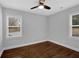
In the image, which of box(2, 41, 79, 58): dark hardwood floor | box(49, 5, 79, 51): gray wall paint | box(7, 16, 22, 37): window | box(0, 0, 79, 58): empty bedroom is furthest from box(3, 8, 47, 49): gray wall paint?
box(2, 41, 79, 58): dark hardwood floor

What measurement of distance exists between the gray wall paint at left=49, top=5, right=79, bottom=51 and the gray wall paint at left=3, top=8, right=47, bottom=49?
2.25ft

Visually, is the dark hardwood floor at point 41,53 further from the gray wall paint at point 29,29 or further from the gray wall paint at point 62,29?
the gray wall paint at point 29,29

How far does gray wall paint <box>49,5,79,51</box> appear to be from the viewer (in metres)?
4.62

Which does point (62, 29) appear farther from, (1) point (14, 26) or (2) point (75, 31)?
(1) point (14, 26)

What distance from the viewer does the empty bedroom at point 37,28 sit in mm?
4125

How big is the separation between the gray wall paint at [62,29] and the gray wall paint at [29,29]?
2.25 ft

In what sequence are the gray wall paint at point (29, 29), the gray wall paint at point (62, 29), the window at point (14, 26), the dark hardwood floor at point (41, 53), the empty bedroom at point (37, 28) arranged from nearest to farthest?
the dark hardwood floor at point (41, 53) → the empty bedroom at point (37, 28) → the gray wall paint at point (62, 29) → the gray wall paint at point (29, 29) → the window at point (14, 26)

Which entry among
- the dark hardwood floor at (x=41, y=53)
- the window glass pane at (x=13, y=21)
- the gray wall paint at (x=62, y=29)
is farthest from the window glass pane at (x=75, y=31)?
the window glass pane at (x=13, y=21)

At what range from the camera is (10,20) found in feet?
16.7

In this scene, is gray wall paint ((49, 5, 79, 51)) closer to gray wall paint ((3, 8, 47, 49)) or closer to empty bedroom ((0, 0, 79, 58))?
empty bedroom ((0, 0, 79, 58))

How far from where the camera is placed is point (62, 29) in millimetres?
5434

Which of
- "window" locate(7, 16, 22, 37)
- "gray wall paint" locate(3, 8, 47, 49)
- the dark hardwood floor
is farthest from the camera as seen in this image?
"window" locate(7, 16, 22, 37)

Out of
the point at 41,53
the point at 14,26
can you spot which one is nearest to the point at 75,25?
the point at 41,53

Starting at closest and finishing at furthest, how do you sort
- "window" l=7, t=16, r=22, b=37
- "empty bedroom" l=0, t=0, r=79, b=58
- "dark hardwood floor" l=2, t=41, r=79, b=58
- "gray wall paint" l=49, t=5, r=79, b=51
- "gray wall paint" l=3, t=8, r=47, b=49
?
"dark hardwood floor" l=2, t=41, r=79, b=58 → "empty bedroom" l=0, t=0, r=79, b=58 → "gray wall paint" l=49, t=5, r=79, b=51 → "gray wall paint" l=3, t=8, r=47, b=49 → "window" l=7, t=16, r=22, b=37
